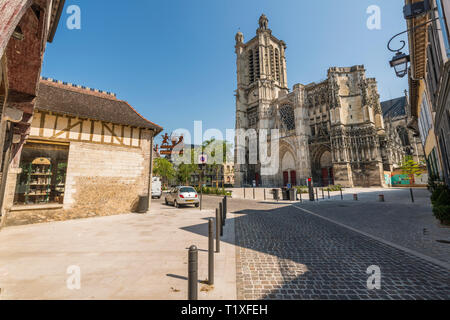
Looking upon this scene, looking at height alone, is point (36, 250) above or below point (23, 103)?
below

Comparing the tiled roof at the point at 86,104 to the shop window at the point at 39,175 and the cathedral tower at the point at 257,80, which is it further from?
the cathedral tower at the point at 257,80

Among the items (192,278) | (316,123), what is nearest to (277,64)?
(316,123)

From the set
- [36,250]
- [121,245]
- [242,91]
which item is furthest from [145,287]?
[242,91]

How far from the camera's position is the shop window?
30.3 feet

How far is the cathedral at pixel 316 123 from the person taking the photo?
28625mm

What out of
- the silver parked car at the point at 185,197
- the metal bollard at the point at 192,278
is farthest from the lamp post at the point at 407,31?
the silver parked car at the point at 185,197

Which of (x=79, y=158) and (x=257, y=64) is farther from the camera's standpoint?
(x=257, y=64)

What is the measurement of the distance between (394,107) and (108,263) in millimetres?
66903

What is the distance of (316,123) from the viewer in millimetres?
34656

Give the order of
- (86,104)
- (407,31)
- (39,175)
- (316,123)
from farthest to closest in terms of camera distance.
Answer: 1. (316,123)
2. (39,175)
3. (86,104)
4. (407,31)

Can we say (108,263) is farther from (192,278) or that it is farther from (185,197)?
(185,197)

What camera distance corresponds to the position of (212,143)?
3136 cm

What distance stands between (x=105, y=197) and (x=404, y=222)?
535 inches
